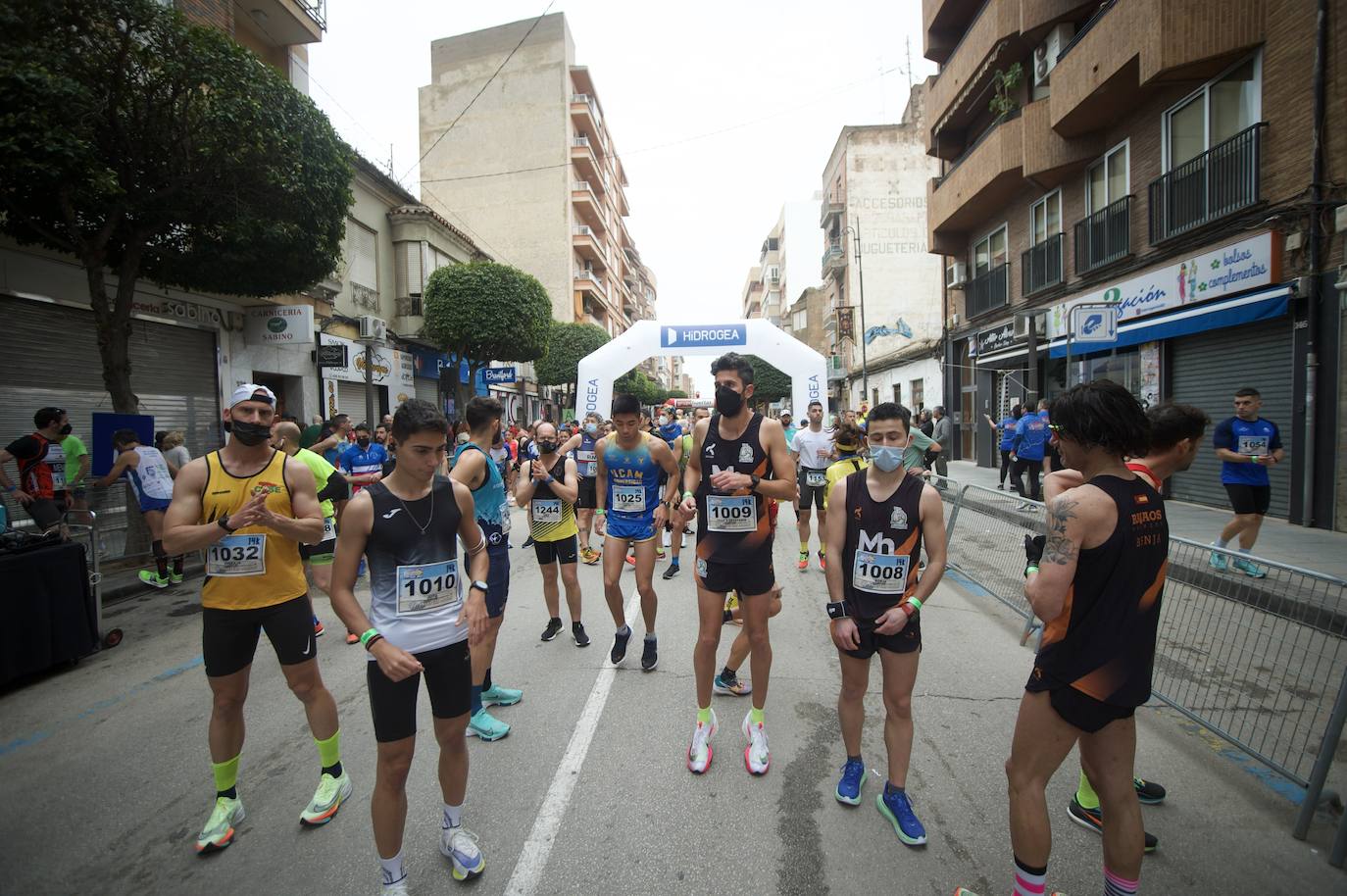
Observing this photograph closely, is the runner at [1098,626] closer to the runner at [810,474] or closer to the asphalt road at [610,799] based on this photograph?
the asphalt road at [610,799]

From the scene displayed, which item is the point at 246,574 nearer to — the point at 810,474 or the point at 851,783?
the point at 851,783

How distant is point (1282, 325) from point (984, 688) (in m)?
9.27

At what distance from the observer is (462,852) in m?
2.54

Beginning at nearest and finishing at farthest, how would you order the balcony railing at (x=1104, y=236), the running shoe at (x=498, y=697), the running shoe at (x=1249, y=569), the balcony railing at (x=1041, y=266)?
the running shoe at (x=1249, y=569), the running shoe at (x=498, y=697), the balcony railing at (x=1104, y=236), the balcony railing at (x=1041, y=266)

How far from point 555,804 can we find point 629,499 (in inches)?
92.2

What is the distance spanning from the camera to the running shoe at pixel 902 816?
2695mm

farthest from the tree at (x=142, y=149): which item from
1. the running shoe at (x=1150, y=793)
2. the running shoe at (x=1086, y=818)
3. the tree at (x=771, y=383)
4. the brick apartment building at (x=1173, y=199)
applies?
the tree at (x=771, y=383)

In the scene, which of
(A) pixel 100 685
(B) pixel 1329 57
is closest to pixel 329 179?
(A) pixel 100 685

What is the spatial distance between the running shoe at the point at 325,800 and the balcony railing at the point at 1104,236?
15.4m

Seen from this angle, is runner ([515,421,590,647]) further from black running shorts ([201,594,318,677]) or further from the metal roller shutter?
the metal roller shutter

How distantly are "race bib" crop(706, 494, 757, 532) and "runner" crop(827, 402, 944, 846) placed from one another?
694 mm

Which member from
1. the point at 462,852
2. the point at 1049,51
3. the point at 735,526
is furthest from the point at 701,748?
the point at 1049,51

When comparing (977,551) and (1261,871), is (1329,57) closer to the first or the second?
(977,551)

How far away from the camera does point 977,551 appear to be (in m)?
7.12
